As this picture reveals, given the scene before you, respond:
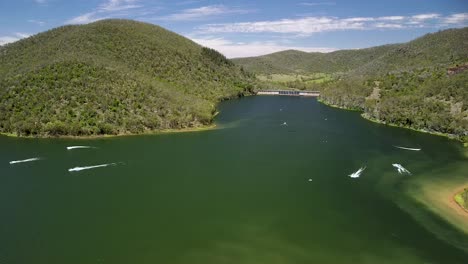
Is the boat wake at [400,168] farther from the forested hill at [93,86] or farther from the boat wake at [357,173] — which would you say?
the forested hill at [93,86]

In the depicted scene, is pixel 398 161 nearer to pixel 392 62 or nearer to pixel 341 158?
pixel 341 158

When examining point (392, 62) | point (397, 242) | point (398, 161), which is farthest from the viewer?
point (392, 62)

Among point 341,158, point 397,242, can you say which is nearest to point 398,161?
point 341,158

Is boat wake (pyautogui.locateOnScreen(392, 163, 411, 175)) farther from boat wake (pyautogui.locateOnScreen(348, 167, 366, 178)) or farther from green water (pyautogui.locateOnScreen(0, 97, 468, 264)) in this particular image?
boat wake (pyautogui.locateOnScreen(348, 167, 366, 178))

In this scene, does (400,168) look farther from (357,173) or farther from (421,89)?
(421,89)

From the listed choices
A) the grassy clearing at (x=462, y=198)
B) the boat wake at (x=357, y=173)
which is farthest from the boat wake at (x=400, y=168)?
the grassy clearing at (x=462, y=198)

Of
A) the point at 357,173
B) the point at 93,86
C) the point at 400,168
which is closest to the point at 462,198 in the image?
the point at 400,168
